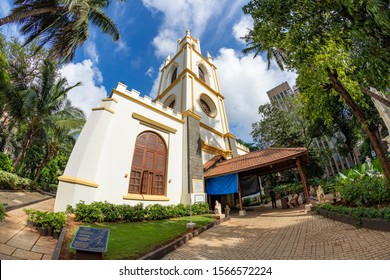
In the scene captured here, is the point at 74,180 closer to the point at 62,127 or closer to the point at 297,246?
the point at 297,246

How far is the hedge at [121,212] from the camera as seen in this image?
291 inches

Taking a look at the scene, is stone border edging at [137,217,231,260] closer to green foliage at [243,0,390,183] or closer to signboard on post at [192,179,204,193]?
signboard on post at [192,179,204,193]

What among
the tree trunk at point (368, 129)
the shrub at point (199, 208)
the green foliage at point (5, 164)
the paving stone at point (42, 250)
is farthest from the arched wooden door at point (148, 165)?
the green foliage at point (5, 164)

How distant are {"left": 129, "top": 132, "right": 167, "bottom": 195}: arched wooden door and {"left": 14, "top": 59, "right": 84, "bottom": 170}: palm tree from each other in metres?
10.1

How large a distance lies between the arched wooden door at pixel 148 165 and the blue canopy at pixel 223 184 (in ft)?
12.7

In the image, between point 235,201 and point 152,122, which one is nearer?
point 152,122

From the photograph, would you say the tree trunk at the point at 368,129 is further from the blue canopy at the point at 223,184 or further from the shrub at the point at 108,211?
the shrub at the point at 108,211

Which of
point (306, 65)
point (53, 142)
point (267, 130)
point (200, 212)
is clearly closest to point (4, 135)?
point (53, 142)

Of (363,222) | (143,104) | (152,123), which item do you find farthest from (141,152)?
(363,222)

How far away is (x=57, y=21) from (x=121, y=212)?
986cm

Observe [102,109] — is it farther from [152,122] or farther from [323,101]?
[323,101]

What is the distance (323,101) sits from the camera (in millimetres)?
7699

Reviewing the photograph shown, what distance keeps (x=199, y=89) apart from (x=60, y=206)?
50.0 ft

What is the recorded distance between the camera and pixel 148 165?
1170cm
